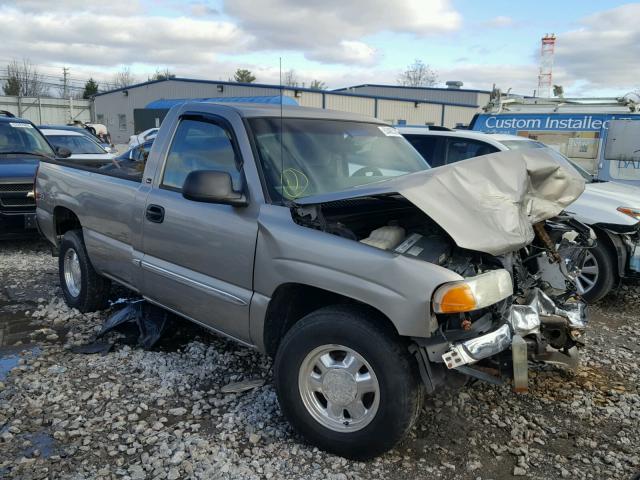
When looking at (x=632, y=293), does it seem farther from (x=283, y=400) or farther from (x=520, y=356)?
(x=283, y=400)

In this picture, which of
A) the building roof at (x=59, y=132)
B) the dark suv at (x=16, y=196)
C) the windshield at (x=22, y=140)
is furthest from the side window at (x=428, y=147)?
the building roof at (x=59, y=132)

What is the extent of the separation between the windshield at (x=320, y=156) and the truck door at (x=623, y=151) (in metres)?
7.03

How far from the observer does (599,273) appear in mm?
5855

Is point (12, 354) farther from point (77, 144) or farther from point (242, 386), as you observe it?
point (77, 144)

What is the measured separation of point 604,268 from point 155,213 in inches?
183

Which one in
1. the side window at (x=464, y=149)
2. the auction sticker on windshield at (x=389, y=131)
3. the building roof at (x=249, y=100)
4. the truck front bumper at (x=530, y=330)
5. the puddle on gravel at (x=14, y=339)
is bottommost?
the puddle on gravel at (x=14, y=339)

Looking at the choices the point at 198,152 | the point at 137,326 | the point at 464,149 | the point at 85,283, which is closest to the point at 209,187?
the point at 198,152

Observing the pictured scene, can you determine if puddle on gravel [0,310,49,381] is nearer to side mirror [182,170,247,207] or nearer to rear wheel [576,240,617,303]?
side mirror [182,170,247,207]

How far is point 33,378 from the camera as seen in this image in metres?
3.89

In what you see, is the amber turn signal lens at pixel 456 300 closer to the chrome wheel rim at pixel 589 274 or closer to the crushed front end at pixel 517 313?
the crushed front end at pixel 517 313

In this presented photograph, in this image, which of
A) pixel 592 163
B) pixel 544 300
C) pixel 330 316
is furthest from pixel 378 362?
pixel 592 163

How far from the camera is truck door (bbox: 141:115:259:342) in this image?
3334mm

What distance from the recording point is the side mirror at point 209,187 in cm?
312

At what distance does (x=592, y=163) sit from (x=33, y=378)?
9.86 metres
